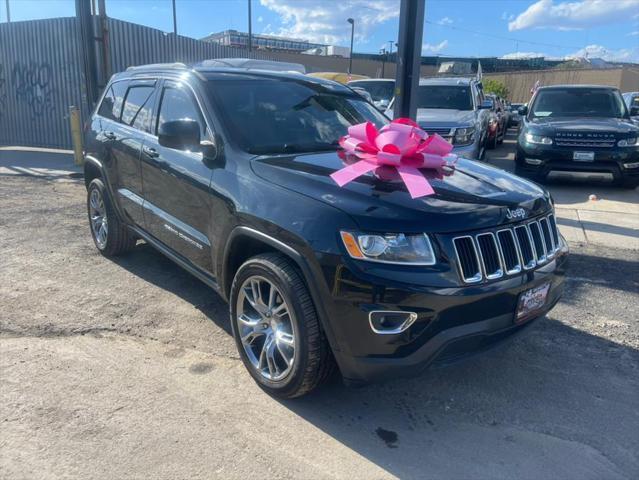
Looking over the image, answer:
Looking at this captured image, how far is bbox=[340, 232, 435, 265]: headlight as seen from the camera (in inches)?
104

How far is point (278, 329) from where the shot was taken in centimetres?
309

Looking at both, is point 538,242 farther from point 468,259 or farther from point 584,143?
point 584,143

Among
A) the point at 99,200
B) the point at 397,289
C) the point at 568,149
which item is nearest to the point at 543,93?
the point at 568,149

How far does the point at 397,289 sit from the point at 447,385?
110 centimetres

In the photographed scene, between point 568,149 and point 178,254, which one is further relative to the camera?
point 568,149

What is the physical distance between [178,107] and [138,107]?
0.88m

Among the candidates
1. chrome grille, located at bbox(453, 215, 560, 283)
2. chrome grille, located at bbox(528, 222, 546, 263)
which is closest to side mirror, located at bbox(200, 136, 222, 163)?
chrome grille, located at bbox(453, 215, 560, 283)

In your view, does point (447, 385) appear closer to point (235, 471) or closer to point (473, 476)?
point (473, 476)

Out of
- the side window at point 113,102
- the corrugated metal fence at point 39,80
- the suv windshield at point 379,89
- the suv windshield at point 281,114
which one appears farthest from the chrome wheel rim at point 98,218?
the corrugated metal fence at point 39,80

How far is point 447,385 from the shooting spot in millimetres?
3346

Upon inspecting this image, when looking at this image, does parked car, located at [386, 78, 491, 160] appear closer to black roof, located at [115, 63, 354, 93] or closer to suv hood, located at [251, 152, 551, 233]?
black roof, located at [115, 63, 354, 93]

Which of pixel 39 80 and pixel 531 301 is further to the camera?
pixel 39 80

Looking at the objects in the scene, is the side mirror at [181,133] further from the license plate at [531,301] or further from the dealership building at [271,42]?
the dealership building at [271,42]

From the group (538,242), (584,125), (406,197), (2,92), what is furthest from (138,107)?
(2,92)
